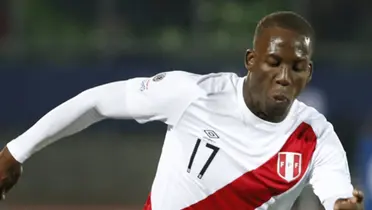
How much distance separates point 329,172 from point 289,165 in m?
0.17

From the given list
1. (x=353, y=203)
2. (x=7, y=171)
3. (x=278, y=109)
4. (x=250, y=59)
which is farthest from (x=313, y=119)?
(x=7, y=171)

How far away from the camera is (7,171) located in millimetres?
3715

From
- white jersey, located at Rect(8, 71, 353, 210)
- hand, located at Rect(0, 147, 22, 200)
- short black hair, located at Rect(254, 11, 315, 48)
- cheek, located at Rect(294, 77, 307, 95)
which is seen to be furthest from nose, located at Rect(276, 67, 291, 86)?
hand, located at Rect(0, 147, 22, 200)

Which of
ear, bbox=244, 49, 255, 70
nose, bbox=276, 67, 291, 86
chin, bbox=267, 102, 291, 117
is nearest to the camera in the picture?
nose, bbox=276, 67, 291, 86

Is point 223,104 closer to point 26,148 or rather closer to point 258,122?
point 258,122

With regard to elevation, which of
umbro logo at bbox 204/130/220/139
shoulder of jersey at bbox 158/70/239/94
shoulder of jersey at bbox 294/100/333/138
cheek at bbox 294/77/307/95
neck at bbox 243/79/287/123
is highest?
cheek at bbox 294/77/307/95

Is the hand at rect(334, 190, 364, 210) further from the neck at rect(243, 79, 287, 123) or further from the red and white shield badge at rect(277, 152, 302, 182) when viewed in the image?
the neck at rect(243, 79, 287, 123)

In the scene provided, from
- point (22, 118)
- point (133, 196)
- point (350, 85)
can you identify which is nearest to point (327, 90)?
point (350, 85)

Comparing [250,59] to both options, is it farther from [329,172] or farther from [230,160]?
[329,172]

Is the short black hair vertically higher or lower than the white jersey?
higher

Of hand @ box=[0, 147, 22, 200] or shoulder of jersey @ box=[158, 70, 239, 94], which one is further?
shoulder of jersey @ box=[158, 70, 239, 94]

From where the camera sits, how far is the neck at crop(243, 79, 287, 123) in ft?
12.6

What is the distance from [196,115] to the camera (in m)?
3.85

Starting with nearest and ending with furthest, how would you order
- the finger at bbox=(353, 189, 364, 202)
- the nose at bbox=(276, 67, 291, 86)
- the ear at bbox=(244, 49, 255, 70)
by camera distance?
the finger at bbox=(353, 189, 364, 202)
the nose at bbox=(276, 67, 291, 86)
the ear at bbox=(244, 49, 255, 70)
